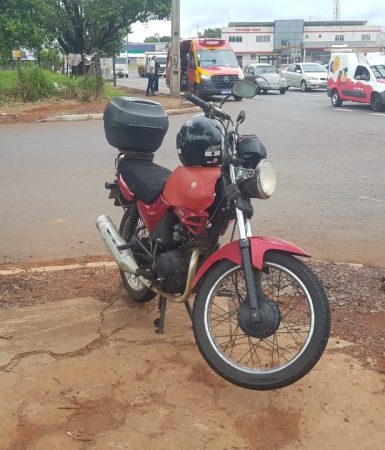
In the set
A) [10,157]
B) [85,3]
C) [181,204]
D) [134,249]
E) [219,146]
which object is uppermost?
[85,3]

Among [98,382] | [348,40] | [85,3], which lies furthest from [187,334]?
[348,40]

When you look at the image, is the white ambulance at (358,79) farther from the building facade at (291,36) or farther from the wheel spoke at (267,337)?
the building facade at (291,36)

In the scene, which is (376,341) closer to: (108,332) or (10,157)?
(108,332)

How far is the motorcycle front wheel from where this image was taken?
2.81m

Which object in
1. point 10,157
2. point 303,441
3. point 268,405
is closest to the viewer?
point 303,441

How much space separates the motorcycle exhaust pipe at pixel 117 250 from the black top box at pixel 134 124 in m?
0.55

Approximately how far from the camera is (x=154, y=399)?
2.92 meters

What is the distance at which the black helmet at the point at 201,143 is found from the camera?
3.07 metres

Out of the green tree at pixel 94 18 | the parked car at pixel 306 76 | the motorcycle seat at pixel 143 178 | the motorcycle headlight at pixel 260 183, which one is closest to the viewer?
the motorcycle headlight at pixel 260 183

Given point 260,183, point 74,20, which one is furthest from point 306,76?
point 260,183

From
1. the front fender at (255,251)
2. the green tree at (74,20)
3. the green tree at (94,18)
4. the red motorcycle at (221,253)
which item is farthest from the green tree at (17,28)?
the front fender at (255,251)

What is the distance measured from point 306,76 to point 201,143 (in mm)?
31465

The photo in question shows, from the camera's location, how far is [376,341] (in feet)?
11.6

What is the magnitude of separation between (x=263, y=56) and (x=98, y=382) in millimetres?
84030
